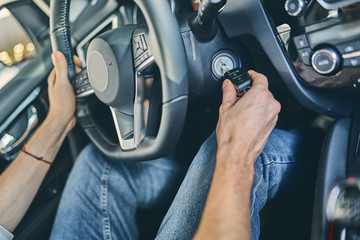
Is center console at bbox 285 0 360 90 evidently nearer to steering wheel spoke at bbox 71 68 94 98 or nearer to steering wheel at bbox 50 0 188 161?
steering wheel at bbox 50 0 188 161

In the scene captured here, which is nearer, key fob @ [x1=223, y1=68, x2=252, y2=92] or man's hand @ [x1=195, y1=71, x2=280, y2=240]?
man's hand @ [x1=195, y1=71, x2=280, y2=240]

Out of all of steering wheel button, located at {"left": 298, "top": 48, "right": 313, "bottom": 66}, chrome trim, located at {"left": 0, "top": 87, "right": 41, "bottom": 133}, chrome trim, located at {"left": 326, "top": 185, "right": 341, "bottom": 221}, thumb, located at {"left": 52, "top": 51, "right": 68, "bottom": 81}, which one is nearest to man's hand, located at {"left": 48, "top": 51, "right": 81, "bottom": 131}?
thumb, located at {"left": 52, "top": 51, "right": 68, "bottom": 81}

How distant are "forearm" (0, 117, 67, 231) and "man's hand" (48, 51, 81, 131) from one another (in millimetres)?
24

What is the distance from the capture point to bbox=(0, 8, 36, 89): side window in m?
1.06

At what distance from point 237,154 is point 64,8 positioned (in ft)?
1.88

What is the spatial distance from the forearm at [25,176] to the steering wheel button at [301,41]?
27.6 inches

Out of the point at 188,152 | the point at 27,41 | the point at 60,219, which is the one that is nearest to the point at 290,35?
the point at 188,152

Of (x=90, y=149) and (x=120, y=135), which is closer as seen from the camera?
(x=120, y=135)

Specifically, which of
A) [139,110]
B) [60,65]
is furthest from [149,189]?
[60,65]

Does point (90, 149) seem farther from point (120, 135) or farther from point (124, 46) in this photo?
point (124, 46)

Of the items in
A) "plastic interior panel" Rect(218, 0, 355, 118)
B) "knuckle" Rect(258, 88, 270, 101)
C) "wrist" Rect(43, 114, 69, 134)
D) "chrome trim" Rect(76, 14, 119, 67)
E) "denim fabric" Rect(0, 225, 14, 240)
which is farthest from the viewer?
"chrome trim" Rect(76, 14, 119, 67)

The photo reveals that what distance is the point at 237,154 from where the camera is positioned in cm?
60

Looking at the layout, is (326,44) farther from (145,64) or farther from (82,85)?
(82,85)

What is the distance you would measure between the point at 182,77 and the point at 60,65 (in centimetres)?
46
